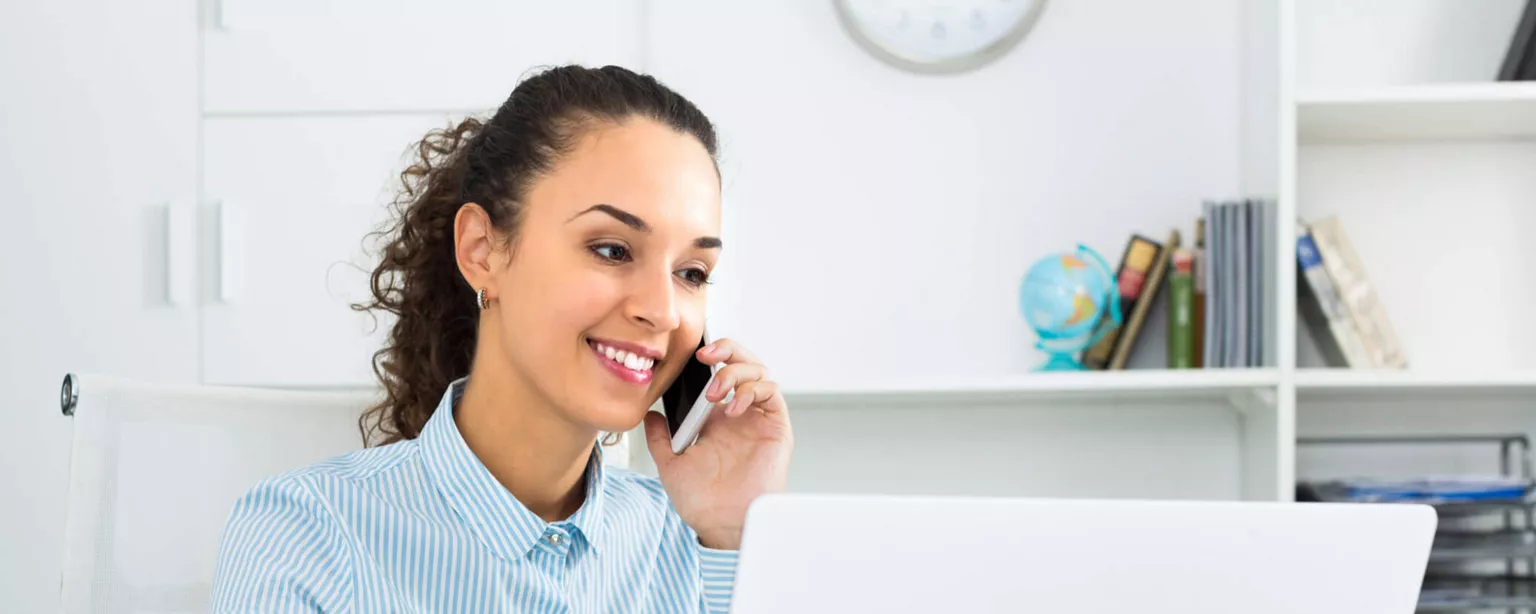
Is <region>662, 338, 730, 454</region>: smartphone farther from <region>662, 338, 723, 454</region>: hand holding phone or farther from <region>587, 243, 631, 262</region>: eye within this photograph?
<region>587, 243, 631, 262</region>: eye

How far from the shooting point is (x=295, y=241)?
6.40ft

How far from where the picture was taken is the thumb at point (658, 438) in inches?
49.0

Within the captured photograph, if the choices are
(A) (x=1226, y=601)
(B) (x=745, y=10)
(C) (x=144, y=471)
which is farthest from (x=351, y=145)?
(A) (x=1226, y=601)

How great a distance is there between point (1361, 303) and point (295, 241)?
59.8 inches

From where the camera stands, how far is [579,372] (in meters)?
1.09

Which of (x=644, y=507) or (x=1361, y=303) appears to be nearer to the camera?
(x=644, y=507)

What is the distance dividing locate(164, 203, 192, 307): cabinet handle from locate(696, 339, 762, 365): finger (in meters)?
1.10

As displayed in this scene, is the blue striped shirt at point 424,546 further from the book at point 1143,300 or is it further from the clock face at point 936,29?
the clock face at point 936,29

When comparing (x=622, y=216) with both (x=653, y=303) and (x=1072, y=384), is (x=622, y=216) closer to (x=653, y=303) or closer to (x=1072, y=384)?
(x=653, y=303)

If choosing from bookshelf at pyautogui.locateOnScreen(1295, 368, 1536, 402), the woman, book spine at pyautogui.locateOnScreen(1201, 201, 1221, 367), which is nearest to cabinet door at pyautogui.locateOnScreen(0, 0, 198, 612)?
the woman

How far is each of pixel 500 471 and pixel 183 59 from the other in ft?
3.75

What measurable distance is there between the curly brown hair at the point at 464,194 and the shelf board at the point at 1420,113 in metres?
1.04

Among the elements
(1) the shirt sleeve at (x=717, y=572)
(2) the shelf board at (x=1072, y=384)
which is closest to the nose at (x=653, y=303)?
(1) the shirt sleeve at (x=717, y=572)

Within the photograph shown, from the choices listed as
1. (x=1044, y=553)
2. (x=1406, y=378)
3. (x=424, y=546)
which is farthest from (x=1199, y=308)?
(x=1044, y=553)
